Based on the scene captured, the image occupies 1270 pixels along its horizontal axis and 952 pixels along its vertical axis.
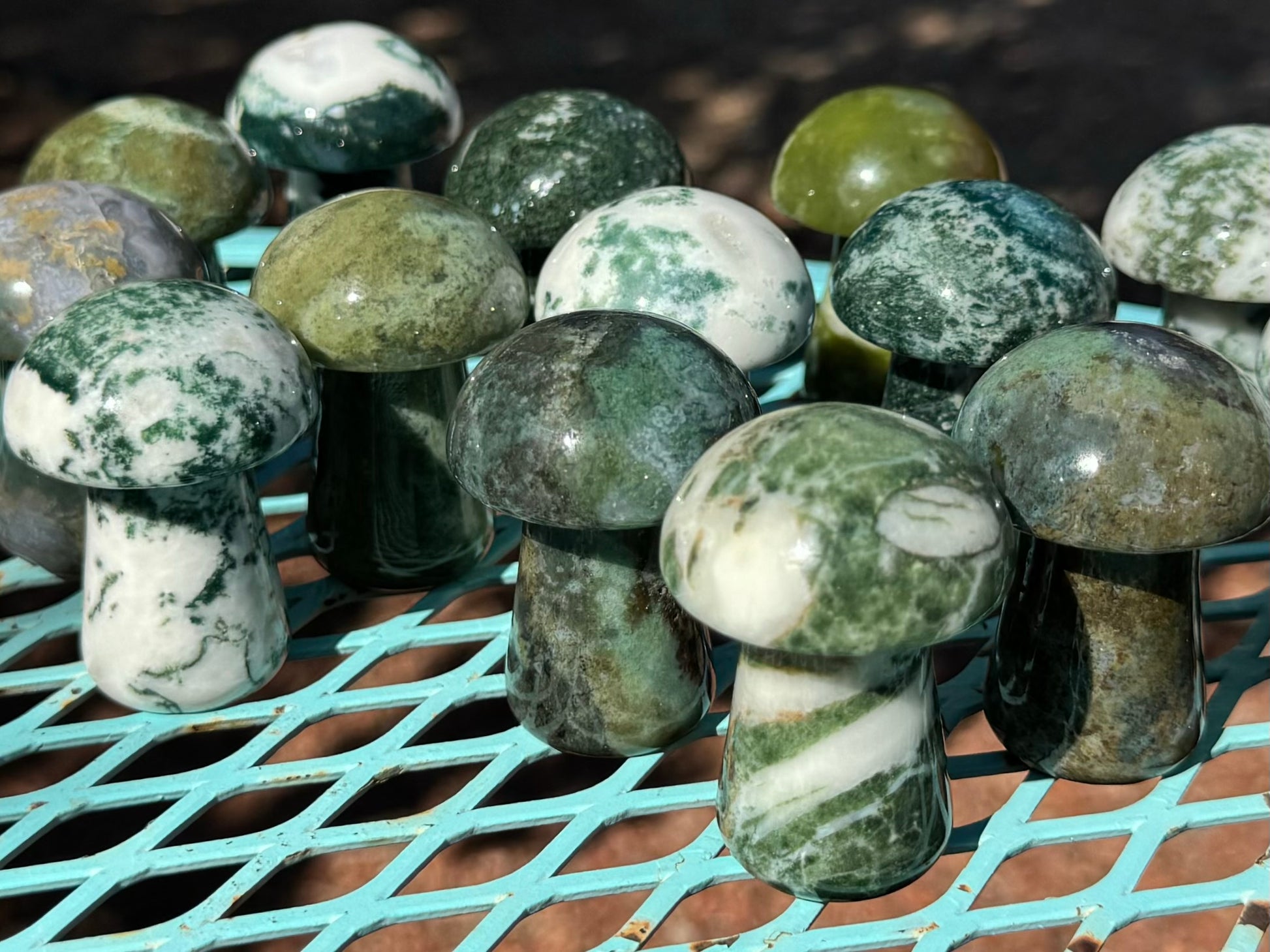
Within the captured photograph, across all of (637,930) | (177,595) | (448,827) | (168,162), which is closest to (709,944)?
(637,930)

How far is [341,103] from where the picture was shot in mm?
1108

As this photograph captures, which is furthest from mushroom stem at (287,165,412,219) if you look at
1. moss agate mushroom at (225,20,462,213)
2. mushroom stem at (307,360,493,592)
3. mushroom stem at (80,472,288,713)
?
mushroom stem at (80,472,288,713)

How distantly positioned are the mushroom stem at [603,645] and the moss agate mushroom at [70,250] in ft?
0.97

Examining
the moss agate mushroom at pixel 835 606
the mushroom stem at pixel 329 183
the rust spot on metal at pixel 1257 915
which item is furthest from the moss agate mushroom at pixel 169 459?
the rust spot on metal at pixel 1257 915

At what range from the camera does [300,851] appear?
0.78 metres

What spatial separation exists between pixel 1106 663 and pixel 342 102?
688 mm

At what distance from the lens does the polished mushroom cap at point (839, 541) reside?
0.63m

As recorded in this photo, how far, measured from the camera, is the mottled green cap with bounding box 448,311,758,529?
0.71 metres

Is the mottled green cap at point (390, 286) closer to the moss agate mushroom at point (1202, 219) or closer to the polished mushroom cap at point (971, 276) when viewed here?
the polished mushroom cap at point (971, 276)

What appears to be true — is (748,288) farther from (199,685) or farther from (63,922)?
(63,922)

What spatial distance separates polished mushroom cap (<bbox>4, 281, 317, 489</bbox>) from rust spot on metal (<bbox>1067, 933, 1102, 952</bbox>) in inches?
18.8

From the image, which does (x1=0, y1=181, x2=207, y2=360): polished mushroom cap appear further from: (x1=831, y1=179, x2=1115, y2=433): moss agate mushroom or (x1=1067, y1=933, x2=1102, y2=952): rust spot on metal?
(x1=1067, y1=933, x2=1102, y2=952): rust spot on metal

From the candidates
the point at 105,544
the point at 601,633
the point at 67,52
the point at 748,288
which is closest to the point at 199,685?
the point at 105,544

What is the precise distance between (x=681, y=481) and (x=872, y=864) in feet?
0.71
